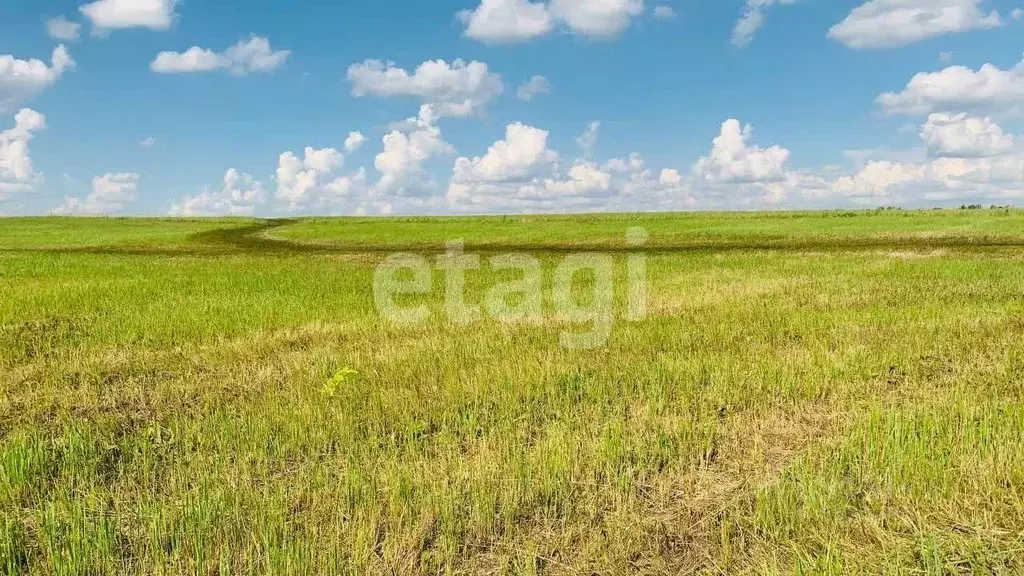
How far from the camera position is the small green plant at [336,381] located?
703cm

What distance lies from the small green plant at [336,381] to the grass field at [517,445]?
0.04m

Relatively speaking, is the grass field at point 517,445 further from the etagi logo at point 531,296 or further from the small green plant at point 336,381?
the etagi logo at point 531,296

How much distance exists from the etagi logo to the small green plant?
10.5 ft

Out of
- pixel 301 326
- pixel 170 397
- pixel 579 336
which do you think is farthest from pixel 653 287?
pixel 170 397

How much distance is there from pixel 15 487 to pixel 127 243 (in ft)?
164

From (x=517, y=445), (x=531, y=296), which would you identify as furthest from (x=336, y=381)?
(x=531, y=296)

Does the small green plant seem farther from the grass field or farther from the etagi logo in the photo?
the etagi logo

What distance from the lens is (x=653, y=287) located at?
16.6 metres

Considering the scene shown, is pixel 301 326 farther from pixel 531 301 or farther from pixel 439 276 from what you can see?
pixel 439 276

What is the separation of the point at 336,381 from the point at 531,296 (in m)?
8.13

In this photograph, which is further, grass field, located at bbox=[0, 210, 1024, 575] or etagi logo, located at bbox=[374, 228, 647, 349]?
etagi logo, located at bbox=[374, 228, 647, 349]

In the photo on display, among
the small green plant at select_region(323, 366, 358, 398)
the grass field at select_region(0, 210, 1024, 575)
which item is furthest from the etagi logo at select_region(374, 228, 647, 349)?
the small green plant at select_region(323, 366, 358, 398)

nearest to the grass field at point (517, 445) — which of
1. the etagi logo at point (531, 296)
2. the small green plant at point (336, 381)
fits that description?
the small green plant at point (336, 381)

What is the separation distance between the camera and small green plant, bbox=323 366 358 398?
7.03 metres
